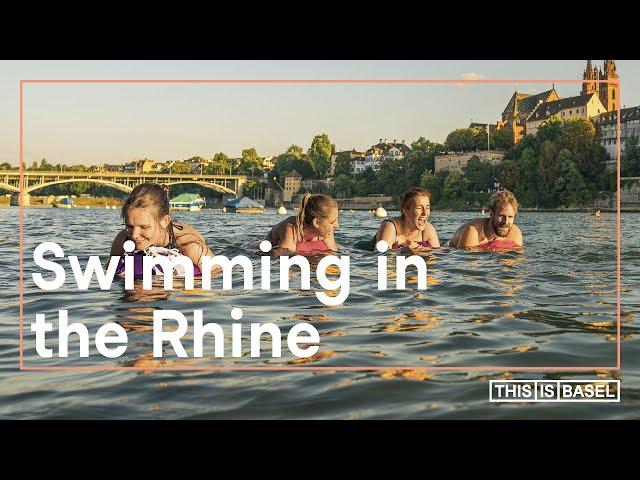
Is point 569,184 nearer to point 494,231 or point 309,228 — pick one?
point 494,231

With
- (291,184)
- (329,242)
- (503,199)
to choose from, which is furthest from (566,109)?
(329,242)

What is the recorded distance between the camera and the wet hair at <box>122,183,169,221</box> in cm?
658

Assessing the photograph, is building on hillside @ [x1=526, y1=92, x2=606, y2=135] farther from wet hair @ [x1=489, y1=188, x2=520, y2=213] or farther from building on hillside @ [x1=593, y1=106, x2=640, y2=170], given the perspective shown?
wet hair @ [x1=489, y1=188, x2=520, y2=213]

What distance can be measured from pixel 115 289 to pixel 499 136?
279ft

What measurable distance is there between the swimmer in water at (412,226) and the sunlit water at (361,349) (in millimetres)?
2017

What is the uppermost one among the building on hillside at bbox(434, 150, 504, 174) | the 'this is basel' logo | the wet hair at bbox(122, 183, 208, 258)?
the building on hillside at bbox(434, 150, 504, 174)

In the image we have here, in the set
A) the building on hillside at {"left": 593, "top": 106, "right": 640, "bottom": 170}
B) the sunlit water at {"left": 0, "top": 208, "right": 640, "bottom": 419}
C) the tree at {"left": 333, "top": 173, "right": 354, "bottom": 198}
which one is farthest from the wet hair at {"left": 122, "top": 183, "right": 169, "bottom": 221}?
the building on hillside at {"left": 593, "top": 106, "right": 640, "bottom": 170}

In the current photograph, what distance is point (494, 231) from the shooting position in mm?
10727

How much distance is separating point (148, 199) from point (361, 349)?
123 inches

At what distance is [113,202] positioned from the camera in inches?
2152

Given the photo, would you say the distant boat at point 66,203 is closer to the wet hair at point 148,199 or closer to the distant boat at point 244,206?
the distant boat at point 244,206

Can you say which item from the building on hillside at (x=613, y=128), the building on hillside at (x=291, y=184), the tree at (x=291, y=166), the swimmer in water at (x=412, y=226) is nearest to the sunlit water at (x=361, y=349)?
the swimmer in water at (x=412, y=226)

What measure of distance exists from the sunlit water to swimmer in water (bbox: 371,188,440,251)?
202 cm
